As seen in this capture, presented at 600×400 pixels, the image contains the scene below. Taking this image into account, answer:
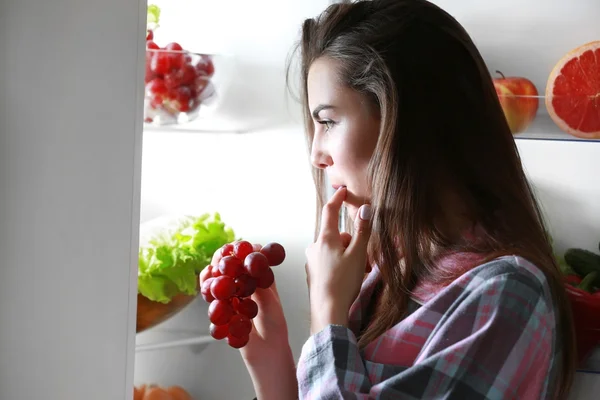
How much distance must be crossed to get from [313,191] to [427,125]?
559 mm

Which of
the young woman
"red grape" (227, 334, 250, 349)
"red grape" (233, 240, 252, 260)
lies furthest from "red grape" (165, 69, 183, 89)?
"red grape" (227, 334, 250, 349)

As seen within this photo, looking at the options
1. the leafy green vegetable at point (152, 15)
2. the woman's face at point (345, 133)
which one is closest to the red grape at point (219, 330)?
the woman's face at point (345, 133)

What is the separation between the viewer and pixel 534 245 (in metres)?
1.07

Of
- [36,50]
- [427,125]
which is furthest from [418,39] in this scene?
[36,50]

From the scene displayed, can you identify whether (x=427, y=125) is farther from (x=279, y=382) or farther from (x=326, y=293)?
(x=279, y=382)

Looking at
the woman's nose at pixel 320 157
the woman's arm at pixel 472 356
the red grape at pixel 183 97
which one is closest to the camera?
the woman's arm at pixel 472 356

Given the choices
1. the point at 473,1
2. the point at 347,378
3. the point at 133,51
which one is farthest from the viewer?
the point at 473,1

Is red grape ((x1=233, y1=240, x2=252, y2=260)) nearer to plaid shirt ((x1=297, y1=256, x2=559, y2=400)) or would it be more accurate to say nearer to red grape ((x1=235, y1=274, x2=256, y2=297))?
red grape ((x1=235, y1=274, x2=256, y2=297))

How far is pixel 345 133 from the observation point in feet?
3.64

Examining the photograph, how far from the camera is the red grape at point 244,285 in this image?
1060 millimetres

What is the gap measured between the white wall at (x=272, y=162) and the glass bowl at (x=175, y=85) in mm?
60

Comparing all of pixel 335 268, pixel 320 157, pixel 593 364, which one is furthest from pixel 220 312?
pixel 593 364

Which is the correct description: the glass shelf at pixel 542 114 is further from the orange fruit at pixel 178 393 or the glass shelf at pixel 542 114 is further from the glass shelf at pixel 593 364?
the orange fruit at pixel 178 393

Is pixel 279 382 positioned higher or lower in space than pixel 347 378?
lower
